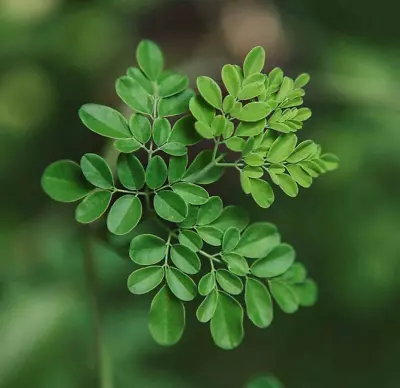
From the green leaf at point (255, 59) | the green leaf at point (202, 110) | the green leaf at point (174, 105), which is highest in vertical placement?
the green leaf at point (255, 59)

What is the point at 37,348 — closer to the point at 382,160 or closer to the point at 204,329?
the point at 204,329

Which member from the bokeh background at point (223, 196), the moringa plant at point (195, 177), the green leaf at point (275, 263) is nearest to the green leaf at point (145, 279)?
the moringa plant at point (195, 177)

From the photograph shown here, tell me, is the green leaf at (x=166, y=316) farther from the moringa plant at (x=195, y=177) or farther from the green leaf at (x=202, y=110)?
the green leaf at (x=202, y=110)

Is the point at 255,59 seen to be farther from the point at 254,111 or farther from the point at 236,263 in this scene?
the point at 236,263

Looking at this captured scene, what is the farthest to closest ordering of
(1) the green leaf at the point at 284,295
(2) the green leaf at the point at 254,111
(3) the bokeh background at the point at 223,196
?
(3) the bokeh background at the point at 223,196
(1) the green leaf at the point at 284,295
(2) the green leaf at the point at 254,111

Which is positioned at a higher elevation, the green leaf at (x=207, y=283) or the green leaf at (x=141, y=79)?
the green leaf at (x=141, y=79)

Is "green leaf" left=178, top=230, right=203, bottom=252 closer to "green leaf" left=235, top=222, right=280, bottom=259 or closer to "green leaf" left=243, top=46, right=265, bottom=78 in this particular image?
"green leaf" left=235, top=222, right=280, bottom=259

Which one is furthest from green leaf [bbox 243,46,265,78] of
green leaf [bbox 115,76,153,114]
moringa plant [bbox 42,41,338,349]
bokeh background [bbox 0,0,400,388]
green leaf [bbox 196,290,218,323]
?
bokeh background [bbox 0,0,400,388]

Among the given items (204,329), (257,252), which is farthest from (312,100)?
(257,252)
